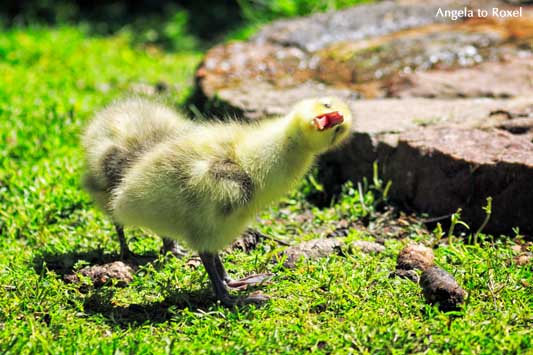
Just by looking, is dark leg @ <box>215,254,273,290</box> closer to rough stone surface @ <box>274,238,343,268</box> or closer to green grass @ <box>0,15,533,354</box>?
green grass @ <box>0,15,533,354</box>

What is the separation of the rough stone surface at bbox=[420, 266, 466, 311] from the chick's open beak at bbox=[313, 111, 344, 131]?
3.06ft

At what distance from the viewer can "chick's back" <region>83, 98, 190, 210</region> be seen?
4.45 meters

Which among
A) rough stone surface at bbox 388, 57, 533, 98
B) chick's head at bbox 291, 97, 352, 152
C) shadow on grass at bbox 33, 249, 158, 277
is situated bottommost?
shadow on grass at bbox 33, 249, 158, 277

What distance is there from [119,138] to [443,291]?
204cm

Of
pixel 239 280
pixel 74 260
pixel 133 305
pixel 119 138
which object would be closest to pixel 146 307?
pixel 133 305

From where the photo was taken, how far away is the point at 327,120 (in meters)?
3.90

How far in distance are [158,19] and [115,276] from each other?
7.82 metres

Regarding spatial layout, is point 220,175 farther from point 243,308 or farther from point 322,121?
point 243,308

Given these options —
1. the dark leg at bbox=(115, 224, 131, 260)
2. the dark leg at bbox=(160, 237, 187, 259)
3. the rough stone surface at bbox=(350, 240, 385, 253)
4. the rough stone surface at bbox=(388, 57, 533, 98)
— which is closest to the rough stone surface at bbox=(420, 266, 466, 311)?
the rough stone surface at bbox=(350, 240, 385, 253)

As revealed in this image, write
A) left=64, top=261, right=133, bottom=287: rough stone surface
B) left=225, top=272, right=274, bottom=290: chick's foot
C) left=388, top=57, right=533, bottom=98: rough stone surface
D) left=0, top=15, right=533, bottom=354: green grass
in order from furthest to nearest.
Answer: left=388, top=57, right=533, bottom=98: rough stone surface, left=64, top=261, right=133, bottom=287: rough stone surface, left=225, top=272, right=274, bottom=290: chick's foot, left=0, top=15, right=533, bottom=354: green grass

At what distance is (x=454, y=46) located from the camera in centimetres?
775

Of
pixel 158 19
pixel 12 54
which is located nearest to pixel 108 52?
pixel 12 54

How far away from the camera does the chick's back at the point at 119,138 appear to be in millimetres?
4453

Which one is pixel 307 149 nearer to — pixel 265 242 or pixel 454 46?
pixel 265 242
